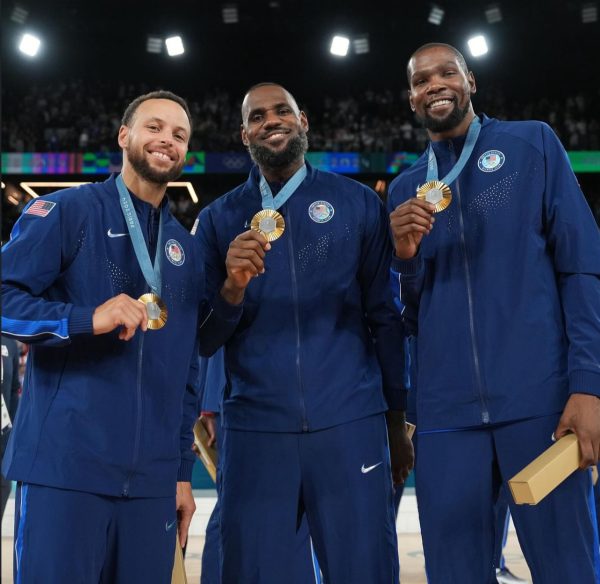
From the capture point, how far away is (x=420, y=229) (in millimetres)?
2279

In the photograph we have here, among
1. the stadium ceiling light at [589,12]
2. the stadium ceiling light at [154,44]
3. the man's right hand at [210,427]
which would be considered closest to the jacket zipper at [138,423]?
the man's right hand at [210,427]

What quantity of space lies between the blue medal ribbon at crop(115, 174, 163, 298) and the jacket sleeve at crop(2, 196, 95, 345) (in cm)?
15

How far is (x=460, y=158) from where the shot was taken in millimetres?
2486

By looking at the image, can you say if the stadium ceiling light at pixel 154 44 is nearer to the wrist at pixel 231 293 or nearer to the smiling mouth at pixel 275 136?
the smiling mouth at pixel 275 136

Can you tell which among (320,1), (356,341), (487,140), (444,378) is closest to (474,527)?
(444,378)

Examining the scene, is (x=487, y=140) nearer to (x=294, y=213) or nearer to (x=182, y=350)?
(x=294, y=213)

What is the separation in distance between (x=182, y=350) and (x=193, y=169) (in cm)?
1622

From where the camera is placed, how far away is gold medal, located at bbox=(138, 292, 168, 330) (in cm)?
224

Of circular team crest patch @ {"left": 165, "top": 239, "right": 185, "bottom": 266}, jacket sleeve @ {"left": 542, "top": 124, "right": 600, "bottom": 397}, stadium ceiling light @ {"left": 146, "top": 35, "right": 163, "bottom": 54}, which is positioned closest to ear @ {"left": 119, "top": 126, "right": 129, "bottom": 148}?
circular team crest patch @ {"left": 165, "top": 239, "right": 185, "bottom": 266}

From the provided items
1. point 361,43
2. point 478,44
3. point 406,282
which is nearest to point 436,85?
point 406,282

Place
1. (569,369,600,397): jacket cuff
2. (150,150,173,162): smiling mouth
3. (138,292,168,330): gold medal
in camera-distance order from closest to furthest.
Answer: (569,369,600,397): jacket cuff < (138,292,168,330): gold medal < (150,150,173,162): smiling mouth

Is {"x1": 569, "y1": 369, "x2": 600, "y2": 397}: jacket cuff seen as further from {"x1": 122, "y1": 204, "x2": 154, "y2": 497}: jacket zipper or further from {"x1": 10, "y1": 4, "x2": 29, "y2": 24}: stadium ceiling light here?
{"x1": 10, "y1": 4, "x2": 29, "y2": 24}: stadium ceiling light

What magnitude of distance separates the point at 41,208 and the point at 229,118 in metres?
17.9

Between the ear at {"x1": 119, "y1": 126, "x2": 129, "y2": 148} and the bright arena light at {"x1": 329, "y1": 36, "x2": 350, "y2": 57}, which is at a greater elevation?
the bright arena light at {"x1": 329, "y1": 36, "x2": 350, "y2": 57}
